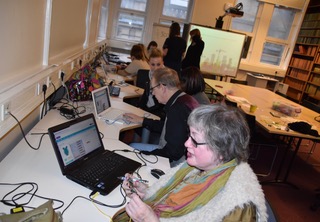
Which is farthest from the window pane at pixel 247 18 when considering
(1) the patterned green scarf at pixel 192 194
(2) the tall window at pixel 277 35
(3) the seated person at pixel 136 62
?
(1) the patterned green scarf at pixel 192 194

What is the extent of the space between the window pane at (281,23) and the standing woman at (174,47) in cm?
349

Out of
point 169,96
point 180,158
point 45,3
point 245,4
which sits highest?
point 245,4

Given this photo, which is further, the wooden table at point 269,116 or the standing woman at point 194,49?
the standing woman at point 194,49

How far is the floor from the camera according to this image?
272 cm

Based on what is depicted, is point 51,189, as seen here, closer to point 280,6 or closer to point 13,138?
point 13,138

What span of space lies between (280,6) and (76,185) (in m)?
7.52

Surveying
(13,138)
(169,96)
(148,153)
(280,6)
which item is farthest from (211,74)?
(13,138)

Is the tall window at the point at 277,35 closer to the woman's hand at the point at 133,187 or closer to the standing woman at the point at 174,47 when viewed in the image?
the standing woman at the point at 174,47

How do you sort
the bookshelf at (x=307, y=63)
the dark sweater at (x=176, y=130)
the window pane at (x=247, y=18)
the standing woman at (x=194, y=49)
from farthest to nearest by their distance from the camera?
the window pane at (x=247, y=18) < the bookshelf at (x=307, y=63) < the standing woman at (x=194, y=49) < the dark sweater at (x=176, y=130)

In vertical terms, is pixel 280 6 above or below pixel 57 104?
above

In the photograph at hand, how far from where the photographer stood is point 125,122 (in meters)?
2.28

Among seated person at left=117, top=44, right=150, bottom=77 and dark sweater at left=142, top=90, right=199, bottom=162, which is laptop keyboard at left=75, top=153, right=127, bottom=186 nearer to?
dark sweater at left=142, top=90, right=199, bottom=162

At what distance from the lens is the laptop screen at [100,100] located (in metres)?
2.28

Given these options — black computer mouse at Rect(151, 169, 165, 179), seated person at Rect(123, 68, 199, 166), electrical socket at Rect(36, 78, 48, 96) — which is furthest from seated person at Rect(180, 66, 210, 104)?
electrical socket at Rect(36, 78, 48, 96)
